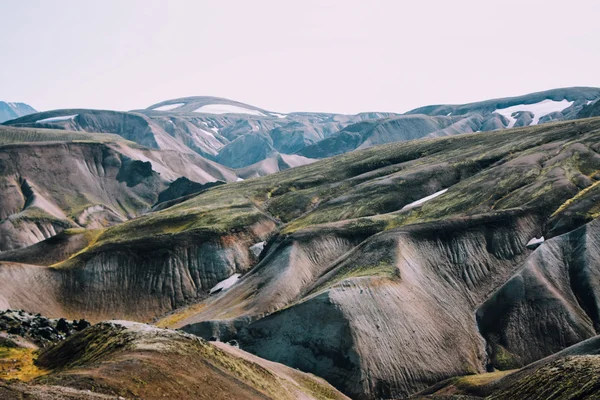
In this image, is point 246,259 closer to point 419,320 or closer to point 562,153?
point 419,320

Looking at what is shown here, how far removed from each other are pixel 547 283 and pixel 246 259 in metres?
64.8

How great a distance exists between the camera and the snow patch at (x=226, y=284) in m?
113

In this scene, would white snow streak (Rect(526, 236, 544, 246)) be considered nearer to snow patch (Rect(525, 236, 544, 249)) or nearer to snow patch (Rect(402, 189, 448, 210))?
snow patch (Rect(525, 236, 544, 249))

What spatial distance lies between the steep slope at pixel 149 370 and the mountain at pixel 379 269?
1910 centimetres

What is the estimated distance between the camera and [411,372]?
68.6 metres

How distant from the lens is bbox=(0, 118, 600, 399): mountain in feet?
237

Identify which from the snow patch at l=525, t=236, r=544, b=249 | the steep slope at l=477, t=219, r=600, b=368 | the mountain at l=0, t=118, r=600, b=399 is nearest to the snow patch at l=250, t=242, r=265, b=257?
the mountain at l=0, t=118, r=600, b=399

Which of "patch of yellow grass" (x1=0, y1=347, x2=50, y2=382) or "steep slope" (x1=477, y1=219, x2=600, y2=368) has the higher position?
"patch of yellow grass" (x1=0, y1=347, x2=50, y2=382)

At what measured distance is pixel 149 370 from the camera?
36906mm

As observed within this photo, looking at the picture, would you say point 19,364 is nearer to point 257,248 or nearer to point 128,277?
point 128,277

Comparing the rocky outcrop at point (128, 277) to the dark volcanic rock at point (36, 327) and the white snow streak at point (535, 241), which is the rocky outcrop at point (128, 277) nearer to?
the dark volcanic rock at point (36, 327)

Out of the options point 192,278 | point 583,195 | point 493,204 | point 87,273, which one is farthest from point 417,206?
point 87,273

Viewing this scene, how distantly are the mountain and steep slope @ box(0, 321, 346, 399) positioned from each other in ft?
62.7

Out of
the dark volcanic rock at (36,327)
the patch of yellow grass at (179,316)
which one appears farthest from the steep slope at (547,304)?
the dark volcanic rock at (36,327)
